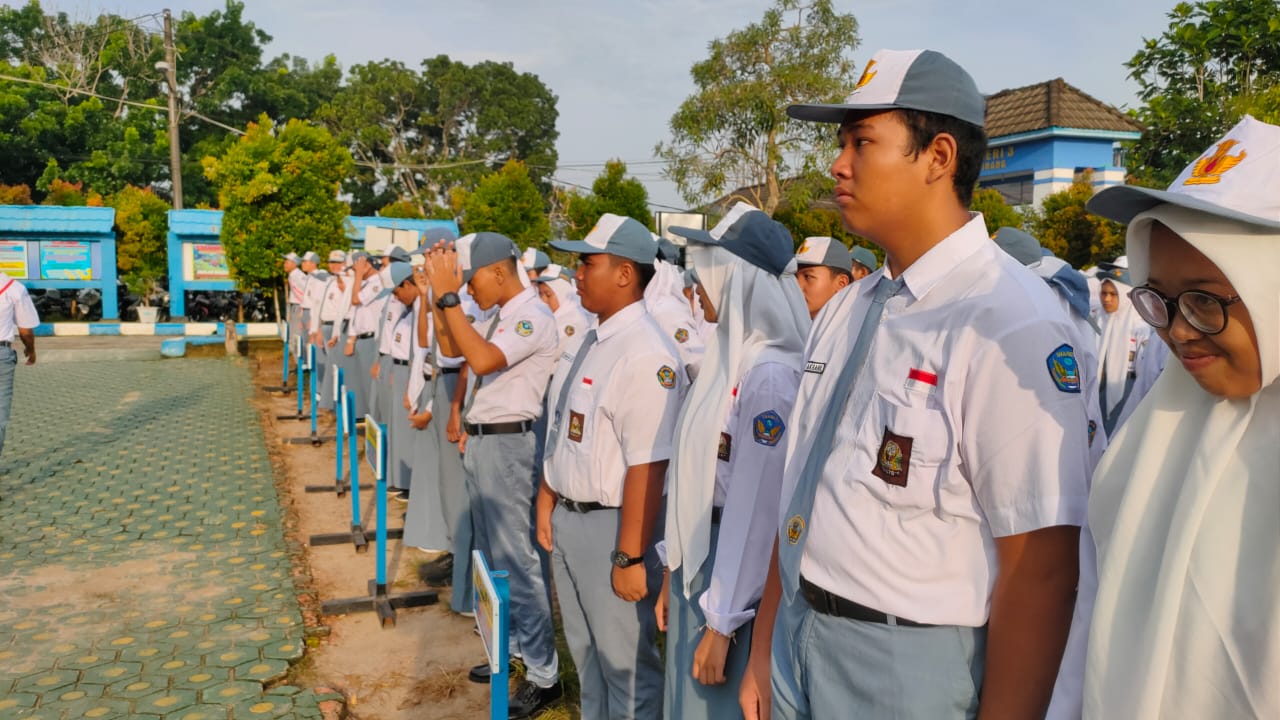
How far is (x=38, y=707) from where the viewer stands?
4.23m

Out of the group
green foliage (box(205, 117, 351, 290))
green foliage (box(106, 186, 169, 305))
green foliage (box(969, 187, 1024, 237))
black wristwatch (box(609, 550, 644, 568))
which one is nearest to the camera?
black wristwatch (box(609, 550, 644, 568))

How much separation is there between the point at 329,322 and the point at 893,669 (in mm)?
11827

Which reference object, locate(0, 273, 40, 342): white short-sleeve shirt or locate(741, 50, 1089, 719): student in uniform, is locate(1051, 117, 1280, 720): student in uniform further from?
locate(0, 273, 40, 342): white short-sleeve shirt

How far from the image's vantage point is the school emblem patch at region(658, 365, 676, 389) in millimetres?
3311

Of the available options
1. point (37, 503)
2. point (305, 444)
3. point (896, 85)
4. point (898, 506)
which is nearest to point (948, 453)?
point (898, 506)

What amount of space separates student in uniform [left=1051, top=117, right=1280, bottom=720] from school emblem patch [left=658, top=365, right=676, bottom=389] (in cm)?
200

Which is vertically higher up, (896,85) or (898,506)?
(896,85)

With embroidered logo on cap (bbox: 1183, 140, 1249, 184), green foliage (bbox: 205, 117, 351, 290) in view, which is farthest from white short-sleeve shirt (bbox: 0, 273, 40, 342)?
green foliage (bbox: 205, 117, 351, 290)

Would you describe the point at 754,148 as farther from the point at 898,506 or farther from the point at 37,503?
the point at 898,506

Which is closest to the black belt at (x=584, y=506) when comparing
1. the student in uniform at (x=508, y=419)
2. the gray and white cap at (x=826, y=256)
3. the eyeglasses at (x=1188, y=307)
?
the student in uniform at (x=508, y=419)

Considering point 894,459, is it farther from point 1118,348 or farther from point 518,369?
point 1118,348

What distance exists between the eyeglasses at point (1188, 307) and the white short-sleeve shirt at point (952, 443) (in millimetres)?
232

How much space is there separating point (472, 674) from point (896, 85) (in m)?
3.62

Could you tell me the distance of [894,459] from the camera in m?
1.71
